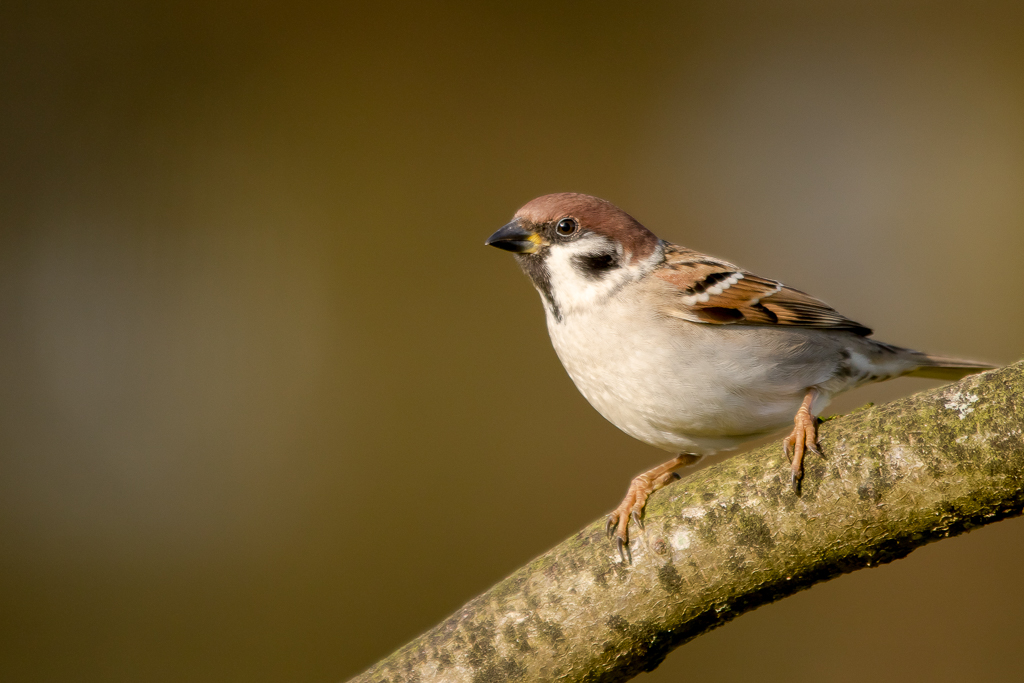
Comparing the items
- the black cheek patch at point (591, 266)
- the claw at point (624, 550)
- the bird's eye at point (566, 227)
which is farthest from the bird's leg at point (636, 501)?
the bird's eye at point (566, 227)

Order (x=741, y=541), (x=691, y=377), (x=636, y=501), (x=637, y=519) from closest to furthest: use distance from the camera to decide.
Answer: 1. (x=741, y=541)
2. (x=637, y=519)
3. (x=636, y=501)
4. (x=691, y=377)

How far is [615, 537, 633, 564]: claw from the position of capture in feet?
4.42

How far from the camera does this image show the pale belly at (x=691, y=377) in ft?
5.77

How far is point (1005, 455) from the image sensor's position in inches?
42.7

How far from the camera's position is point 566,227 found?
2025mm

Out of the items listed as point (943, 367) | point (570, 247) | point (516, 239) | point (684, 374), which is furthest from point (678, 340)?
point (943, 367)

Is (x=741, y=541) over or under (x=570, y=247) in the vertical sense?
under

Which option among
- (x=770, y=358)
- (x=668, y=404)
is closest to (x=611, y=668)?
(x=668, y=404)

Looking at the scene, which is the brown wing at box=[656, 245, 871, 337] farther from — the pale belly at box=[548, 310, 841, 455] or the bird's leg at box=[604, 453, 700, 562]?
the bird's leg at box=[604, 453, 700, 562]

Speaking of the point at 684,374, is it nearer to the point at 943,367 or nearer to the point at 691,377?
the point at 691,377

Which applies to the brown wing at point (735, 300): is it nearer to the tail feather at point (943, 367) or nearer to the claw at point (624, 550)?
the tail feather at point (943, 367)

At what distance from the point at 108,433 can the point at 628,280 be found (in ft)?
13.9

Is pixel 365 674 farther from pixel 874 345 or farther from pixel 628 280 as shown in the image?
pixel 874 345

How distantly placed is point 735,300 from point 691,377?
338mm
